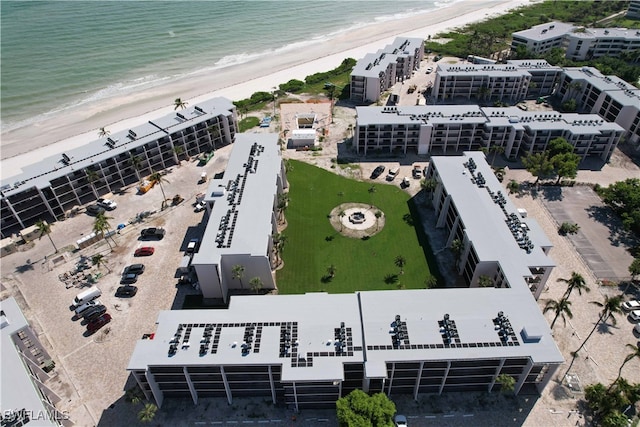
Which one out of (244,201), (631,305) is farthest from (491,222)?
(244,201)

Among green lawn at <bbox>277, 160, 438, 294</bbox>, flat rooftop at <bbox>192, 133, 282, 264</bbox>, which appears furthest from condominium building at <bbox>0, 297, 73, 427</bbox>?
green lawn at <bbox>277, 160, 438, 294</bbox>

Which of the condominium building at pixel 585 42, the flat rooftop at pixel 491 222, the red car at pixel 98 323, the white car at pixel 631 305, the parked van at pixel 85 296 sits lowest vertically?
the white car at pixel 631 305

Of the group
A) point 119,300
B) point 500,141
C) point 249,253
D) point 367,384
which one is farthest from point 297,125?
point 367,384

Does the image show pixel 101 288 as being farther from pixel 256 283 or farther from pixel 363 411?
pixel 363 411

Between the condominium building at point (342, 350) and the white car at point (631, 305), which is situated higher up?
the condominium building at point (342, 350)

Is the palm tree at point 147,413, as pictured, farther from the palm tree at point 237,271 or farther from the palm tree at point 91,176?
the palm tree at point 91,176

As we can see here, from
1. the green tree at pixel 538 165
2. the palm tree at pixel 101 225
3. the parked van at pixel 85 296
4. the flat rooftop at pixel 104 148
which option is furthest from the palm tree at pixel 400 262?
the flat rooftop at pixel 104 148

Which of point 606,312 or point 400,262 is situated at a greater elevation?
point 400,262
